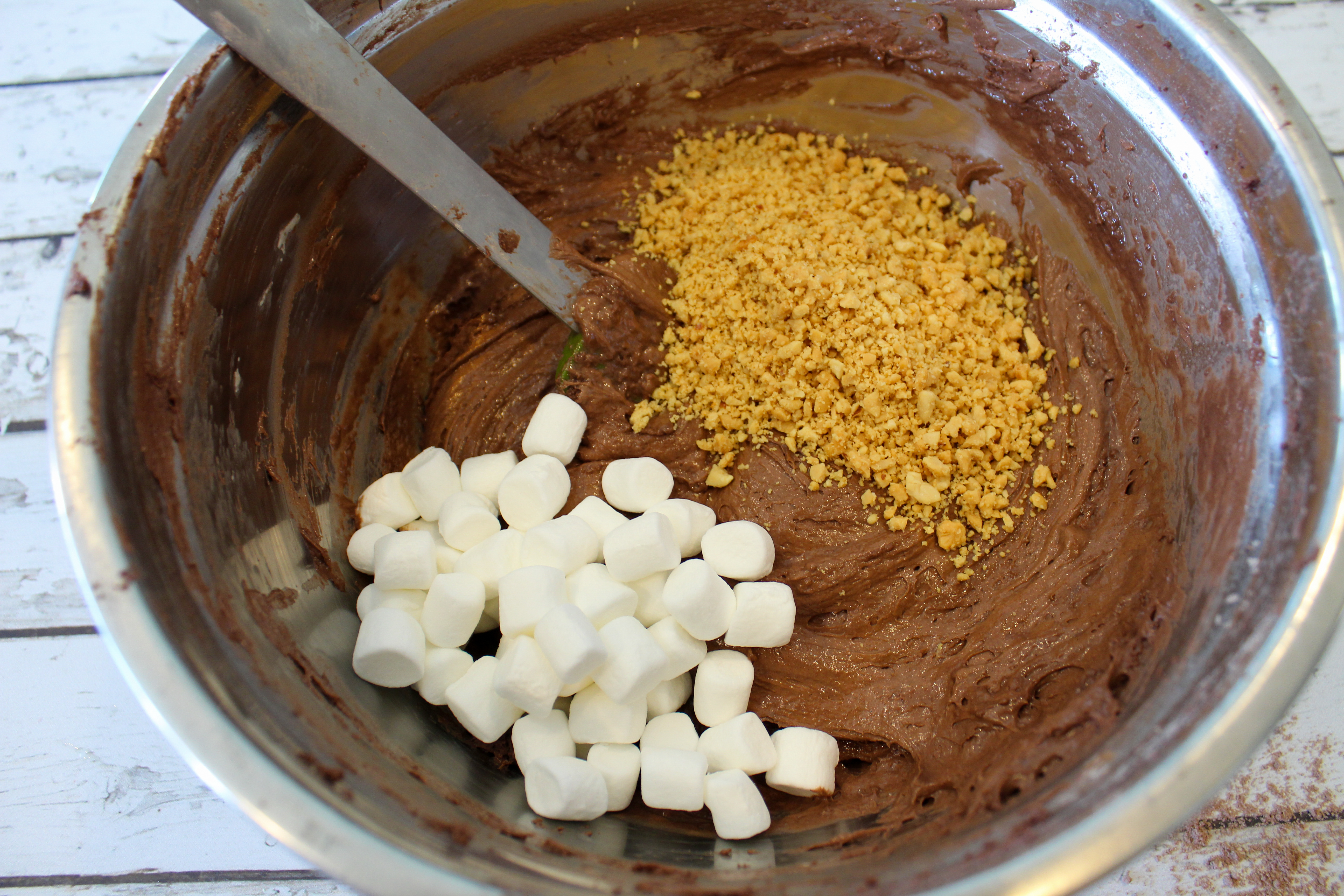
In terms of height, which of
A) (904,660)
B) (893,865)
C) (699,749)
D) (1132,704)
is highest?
(904,660)

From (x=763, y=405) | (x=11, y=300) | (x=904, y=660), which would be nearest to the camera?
(x=904, y=660)

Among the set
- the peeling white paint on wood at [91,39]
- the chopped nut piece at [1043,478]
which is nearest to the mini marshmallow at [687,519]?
the chopped nut piece at [1043,478]

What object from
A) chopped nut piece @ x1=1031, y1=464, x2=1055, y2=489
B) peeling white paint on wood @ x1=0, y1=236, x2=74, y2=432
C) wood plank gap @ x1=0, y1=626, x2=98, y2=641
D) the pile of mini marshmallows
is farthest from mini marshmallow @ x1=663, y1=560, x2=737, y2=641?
peeling white paint on wood @ x1=0, y1=236, x2=74, y2=432

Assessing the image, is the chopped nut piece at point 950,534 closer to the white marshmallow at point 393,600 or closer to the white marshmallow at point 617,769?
the white marshmallow at point 617,769

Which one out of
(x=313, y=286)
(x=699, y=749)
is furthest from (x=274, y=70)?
(x=699, y=749)

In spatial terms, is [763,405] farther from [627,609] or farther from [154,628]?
[154,628]

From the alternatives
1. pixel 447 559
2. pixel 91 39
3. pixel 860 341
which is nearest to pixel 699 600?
pixel 447 559

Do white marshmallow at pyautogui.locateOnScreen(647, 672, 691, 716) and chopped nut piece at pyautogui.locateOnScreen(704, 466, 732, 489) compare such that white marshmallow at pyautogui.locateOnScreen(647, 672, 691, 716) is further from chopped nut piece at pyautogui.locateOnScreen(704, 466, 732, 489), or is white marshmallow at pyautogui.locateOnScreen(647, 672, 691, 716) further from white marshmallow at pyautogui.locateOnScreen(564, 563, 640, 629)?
chopped nut piece at pyautogui.locateOnScreen(704, 466, 732, 489)
